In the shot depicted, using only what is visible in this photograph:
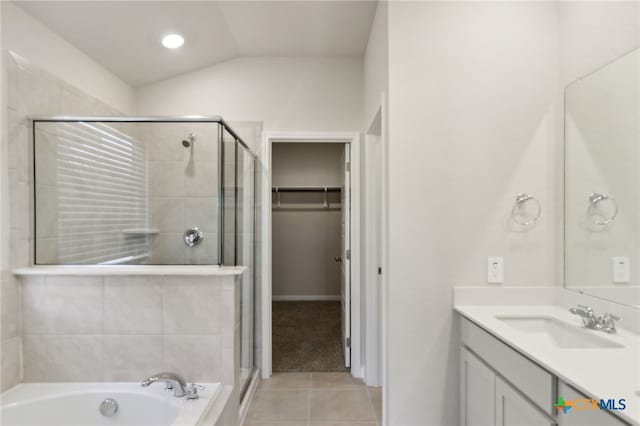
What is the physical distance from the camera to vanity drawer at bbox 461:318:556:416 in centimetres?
112

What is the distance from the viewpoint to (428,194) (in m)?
1.82

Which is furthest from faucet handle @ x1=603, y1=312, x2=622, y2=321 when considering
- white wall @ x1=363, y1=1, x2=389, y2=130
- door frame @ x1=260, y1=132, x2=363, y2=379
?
door frame @ x1=260, y1=132, x2=363, y2=379

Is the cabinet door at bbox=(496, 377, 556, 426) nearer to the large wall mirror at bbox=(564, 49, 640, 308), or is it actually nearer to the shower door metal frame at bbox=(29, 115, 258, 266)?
the large wall mirror at bbox=(564, 49, 640, 308)

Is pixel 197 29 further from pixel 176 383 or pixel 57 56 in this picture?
pixel 176 383

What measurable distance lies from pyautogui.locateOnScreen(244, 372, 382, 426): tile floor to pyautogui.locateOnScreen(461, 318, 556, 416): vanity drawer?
1066 mm

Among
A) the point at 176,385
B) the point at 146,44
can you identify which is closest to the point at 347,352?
the point at 176,385

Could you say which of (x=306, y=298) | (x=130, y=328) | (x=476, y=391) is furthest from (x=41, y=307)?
(x=306, y=298)

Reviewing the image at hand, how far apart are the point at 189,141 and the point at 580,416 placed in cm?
211

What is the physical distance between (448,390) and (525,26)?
2024 mm

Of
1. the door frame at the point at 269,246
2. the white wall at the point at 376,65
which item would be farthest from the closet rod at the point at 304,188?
the white wall at the point at 376,65

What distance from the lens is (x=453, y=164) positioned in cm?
182

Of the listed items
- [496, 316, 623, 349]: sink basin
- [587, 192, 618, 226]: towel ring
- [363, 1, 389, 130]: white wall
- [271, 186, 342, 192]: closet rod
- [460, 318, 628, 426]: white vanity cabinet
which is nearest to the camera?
[460, 318, 628, 426]: white vanity cabinet

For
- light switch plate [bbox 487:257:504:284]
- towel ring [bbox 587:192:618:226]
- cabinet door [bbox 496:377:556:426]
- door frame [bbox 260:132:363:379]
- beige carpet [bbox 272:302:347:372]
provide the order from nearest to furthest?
cabinet door [bbox 496:377:556:426]
towel ring [bbox 587:192:618:226]
light switch plate [bbox 487:257:504:284]
door frame [bbox 260:132:363:379]
beige carpet [bbox 272:302:347:372]

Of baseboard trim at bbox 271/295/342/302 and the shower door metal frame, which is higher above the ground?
the shower door metal frame
